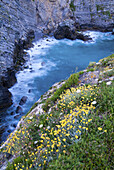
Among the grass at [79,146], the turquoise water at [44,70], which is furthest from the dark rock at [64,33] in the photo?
the grass at [79,146]

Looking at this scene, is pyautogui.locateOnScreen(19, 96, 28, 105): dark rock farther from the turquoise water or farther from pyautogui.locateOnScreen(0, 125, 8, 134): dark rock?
pyautogui.locateOnScreen(0, 125, 8, 134): dark rock

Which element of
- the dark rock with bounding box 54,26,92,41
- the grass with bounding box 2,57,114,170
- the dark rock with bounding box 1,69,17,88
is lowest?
the dark rock with bounding box 1,69,17,88

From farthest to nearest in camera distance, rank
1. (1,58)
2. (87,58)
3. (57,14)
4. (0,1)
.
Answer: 1. (57,14)
2. (87,58)
3. (0,1)
4. (1,58)

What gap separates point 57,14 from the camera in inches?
1750

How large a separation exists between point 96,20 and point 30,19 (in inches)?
1209

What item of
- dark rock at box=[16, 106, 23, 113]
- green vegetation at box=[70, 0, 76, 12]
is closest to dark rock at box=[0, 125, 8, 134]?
dark rock at box=[16, 106, 23, 113]

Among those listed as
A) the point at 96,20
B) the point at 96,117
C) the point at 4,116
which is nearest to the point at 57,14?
the point at 96,20

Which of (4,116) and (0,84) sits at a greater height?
(0,84)

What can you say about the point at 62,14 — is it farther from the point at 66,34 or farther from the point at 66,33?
the point at 66,34

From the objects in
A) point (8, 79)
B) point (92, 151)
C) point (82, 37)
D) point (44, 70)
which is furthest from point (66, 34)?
point (92, 151)

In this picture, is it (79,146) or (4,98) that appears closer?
(79,146)

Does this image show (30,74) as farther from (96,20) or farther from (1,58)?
(96,20)

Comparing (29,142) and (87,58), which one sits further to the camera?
(87,58)

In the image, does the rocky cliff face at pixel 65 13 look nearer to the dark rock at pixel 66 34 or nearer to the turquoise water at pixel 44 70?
the dark rock at pixel 66 34
